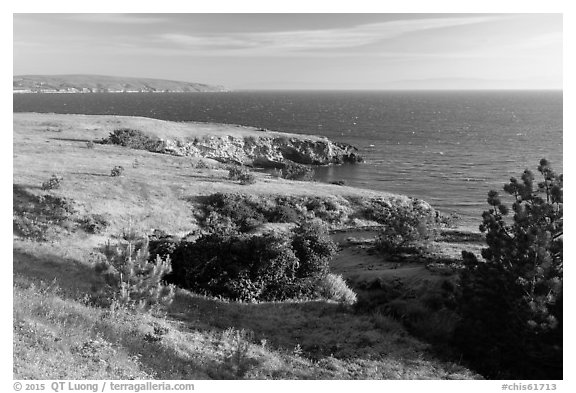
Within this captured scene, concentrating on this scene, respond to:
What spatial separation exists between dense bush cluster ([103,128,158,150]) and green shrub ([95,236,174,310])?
4314cm

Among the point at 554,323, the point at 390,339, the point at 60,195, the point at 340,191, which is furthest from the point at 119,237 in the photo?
the point at 340,191

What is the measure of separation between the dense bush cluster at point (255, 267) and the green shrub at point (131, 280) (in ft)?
10.1

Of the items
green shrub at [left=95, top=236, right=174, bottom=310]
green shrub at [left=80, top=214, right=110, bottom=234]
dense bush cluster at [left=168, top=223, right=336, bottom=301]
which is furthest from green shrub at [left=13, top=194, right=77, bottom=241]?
green shrub at [left=95, top=236, right=174, bottom=310]

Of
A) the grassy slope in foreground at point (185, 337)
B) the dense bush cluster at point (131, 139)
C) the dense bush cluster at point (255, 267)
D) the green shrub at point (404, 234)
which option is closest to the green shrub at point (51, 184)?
the grassy slope in foreground at point (185, 337)

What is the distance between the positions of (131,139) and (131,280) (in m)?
48.5

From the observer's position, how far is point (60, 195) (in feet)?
91.5

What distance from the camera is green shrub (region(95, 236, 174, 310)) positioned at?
1517 centimetres

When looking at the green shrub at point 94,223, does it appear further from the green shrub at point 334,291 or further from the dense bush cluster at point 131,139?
the dense bush cluster at point 131,139

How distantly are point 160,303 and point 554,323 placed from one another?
1287 centimetres

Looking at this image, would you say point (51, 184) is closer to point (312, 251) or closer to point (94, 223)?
point (94, 223)

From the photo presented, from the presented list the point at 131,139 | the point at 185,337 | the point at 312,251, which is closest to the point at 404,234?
the point at 312,251

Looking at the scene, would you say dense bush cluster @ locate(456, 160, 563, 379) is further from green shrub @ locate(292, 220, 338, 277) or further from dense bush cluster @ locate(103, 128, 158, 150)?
dense bush cluster @ locate(103, 128, 158, 150)

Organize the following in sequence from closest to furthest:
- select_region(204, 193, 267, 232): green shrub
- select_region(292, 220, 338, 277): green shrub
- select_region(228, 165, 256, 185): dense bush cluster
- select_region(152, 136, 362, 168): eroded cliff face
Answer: select_region(292, 220, 338, 277): green shrub < select_region(204, 193, 267, 232): green shrub < select_region(228, 165, 256, 185): dense bush cluster < select_region(152, 136, 362, 168): eroded cliff face
